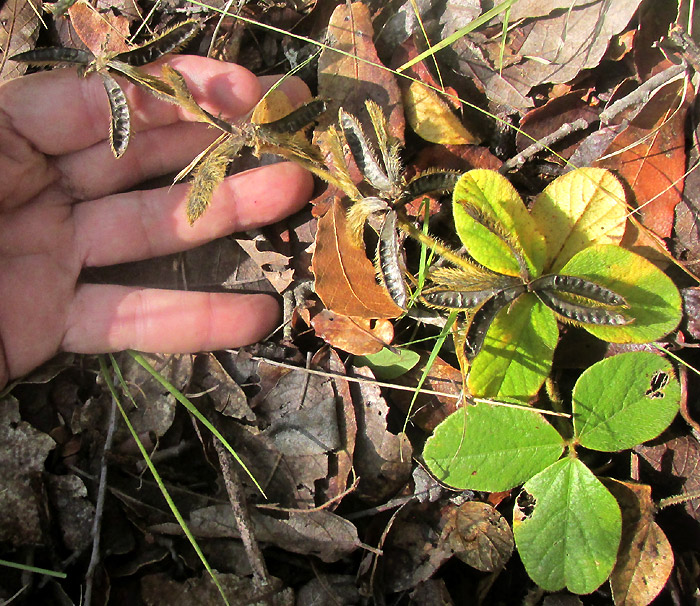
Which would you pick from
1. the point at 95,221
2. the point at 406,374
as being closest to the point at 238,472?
the point at 406,374

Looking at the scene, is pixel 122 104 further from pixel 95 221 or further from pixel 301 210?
pixel 301 210

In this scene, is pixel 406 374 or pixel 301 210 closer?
pixel 406 374

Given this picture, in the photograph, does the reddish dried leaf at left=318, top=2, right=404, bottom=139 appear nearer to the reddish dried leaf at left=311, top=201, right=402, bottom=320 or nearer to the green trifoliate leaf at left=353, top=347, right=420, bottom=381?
the reddish dried leaf at left=311, top=201, right=402, bottom=320

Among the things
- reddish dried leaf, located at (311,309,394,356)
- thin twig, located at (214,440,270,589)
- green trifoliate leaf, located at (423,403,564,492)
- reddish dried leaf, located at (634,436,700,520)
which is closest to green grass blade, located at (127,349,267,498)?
thin twig, located at (214,440,270,589)

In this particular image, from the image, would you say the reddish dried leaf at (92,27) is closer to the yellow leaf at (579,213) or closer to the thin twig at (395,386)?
the thin twig at (395,386)

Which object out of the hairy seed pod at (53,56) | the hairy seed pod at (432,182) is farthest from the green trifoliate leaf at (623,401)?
the hairy seed pod at (53,56)

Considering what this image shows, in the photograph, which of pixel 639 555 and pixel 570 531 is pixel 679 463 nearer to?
pixel 639 555
